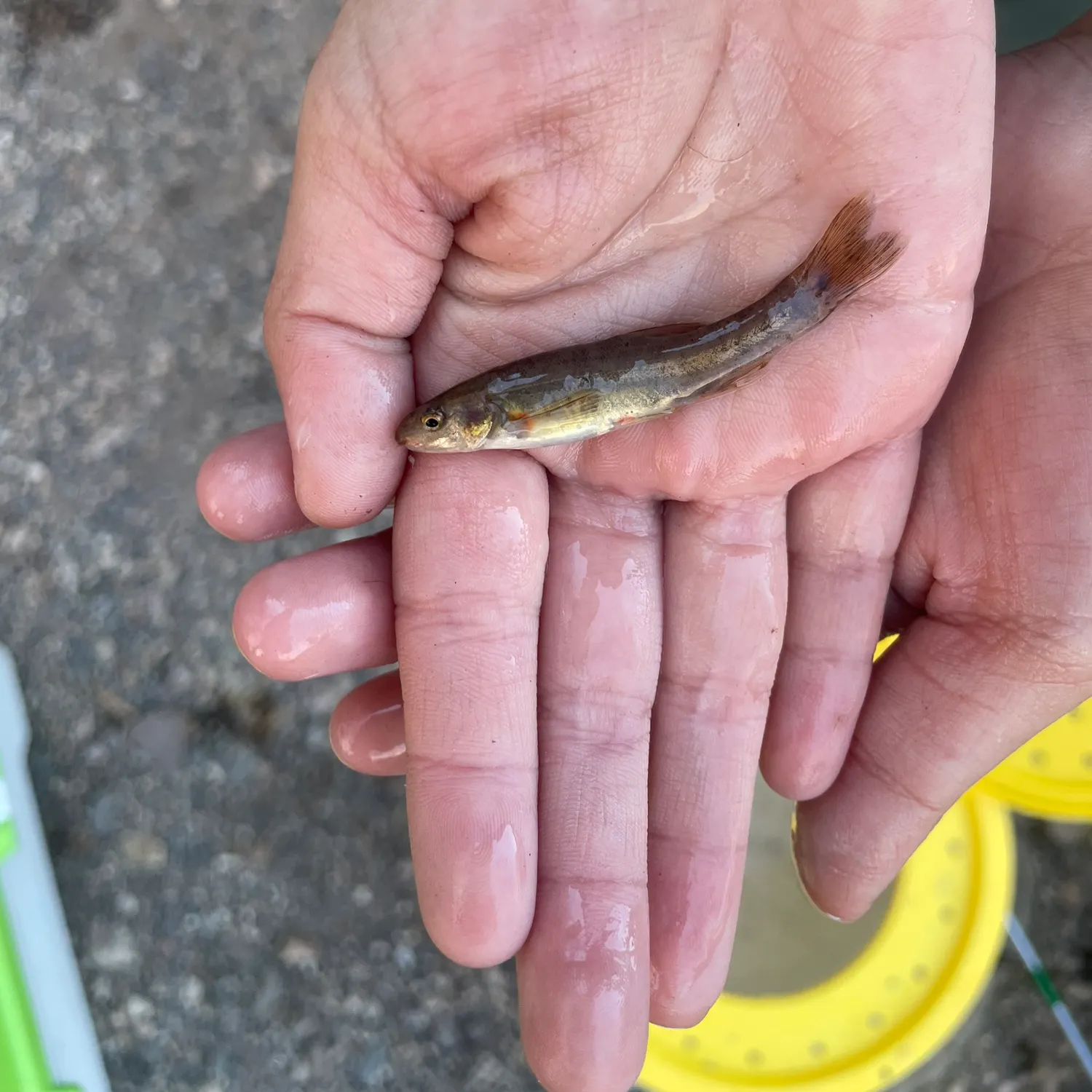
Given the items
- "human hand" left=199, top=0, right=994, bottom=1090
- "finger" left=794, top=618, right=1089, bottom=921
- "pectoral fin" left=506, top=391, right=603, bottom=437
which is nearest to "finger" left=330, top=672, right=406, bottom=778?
"human hand" left=199, top=0, right=994, bottom=1090

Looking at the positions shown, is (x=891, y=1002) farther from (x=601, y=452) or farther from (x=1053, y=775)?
(x=601, y=452)

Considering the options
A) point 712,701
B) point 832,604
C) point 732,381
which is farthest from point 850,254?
point 712,701

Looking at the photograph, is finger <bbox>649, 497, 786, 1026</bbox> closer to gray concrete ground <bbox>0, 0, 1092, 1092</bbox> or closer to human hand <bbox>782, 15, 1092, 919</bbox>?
human hand <bbox>782, 15, 1092, 919</bbox>

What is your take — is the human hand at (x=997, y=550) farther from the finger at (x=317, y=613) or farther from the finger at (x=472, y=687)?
the finger at (x=317, y=613)

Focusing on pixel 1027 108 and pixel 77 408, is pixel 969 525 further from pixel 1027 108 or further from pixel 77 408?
pixel 77 408

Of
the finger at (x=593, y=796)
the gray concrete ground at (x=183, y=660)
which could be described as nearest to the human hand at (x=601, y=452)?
the finger at (x=593, y=796)

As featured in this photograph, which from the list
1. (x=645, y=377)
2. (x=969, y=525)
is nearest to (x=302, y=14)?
(x=645, y=377)

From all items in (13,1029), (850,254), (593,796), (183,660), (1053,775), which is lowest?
(1053,775)
